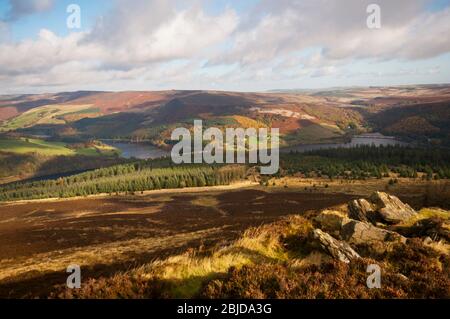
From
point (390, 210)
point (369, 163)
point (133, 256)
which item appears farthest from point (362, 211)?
point (369, 163)

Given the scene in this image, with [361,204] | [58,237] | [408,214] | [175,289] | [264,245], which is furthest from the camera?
[58,237]

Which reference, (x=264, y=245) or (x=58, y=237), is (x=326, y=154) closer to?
(x=58, y=237)

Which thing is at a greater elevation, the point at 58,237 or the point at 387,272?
the point at 387,272

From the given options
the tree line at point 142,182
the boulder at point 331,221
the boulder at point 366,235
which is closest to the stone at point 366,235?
the boulder at point 366,235

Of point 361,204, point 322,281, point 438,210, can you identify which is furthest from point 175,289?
point 438,210

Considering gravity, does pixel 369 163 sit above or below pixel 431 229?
below

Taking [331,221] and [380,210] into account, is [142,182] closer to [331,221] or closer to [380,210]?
[380,210]

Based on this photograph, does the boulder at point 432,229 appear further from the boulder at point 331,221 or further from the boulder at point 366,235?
the boulder at point 331,221
